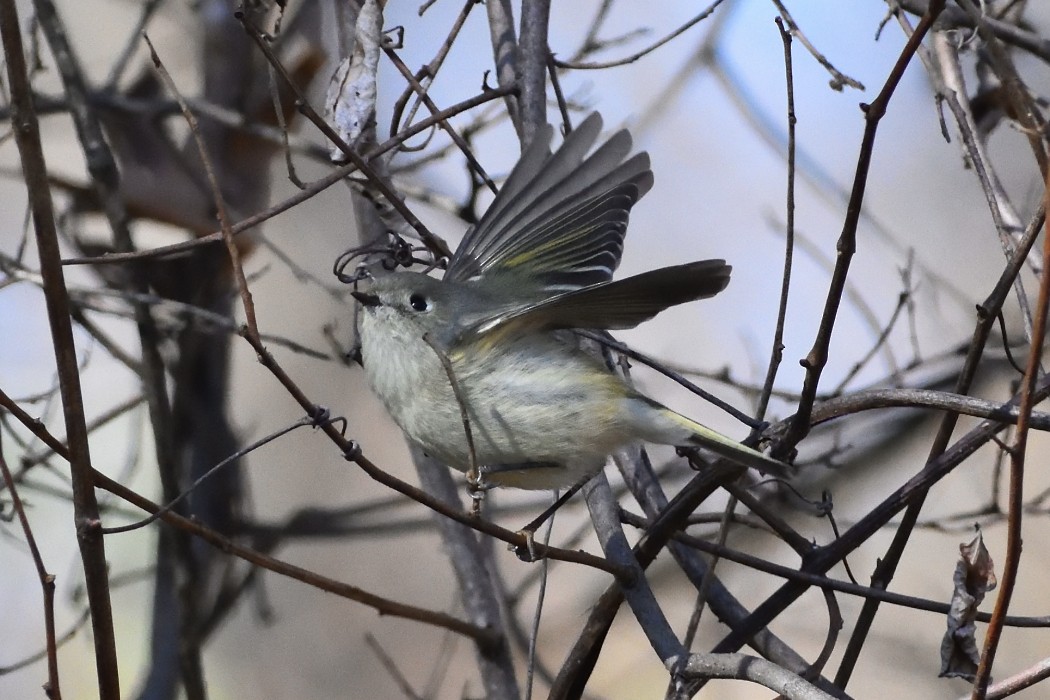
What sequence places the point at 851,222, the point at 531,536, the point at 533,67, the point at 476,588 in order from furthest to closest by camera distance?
1. the point at 476,588
2. the point at 533,67
3. the point at 531,536
4. the point at 851,222

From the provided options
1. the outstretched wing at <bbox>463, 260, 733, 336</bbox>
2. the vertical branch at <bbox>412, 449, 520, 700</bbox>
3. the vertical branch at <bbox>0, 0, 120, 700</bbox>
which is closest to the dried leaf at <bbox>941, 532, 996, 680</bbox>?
the outstretched wing at <bbox>463, 260, 733, 336</bbox>

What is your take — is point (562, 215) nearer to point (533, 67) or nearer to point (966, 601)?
point (533, 67)

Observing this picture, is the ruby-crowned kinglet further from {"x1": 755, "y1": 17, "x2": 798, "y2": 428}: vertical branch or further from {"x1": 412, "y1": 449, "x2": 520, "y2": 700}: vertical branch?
{"x1": 412, "y1": 449, "x2": 520, "y2": 700}: vertical branch

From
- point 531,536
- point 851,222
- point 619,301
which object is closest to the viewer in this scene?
point 851,222

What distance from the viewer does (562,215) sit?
1.16m

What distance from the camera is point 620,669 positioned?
227 cm

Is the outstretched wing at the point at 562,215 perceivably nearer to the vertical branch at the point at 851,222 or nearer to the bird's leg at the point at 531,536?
the bird's leg at the point at 531,536

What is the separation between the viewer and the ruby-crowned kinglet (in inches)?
40.1

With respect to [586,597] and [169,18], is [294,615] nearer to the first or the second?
[586,597]

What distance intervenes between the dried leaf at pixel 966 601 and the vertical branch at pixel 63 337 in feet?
2.01

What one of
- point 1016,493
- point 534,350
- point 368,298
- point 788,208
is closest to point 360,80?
point 368,298

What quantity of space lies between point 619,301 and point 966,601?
35 centimetres

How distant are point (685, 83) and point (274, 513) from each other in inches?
55.5

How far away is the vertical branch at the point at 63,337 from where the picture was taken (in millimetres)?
617
